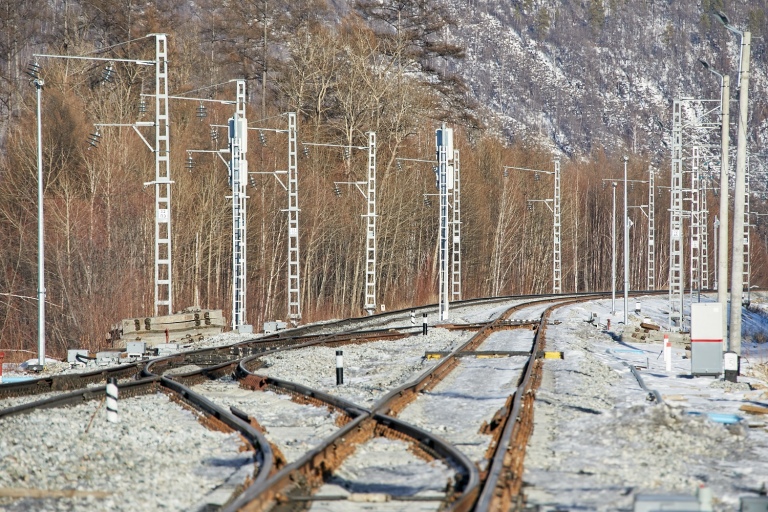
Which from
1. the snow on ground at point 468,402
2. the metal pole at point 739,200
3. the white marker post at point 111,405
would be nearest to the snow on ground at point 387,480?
the snow on ground at point 468,402

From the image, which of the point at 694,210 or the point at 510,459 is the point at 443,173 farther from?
the point at 694,210

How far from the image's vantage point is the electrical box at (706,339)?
2083cm

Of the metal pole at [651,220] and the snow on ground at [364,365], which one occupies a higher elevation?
the metal pole at [651,220]

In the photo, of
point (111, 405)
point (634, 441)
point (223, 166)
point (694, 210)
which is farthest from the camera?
point (694, 210)

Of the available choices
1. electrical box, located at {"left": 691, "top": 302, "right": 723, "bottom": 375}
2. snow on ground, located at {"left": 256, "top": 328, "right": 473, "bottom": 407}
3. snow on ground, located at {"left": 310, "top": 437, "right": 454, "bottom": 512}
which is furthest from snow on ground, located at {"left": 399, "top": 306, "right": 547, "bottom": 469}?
electrical box, located at {"left": 691, "top": 302, "right": 723, "bottom": 375}

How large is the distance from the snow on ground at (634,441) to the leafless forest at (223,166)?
25.8m

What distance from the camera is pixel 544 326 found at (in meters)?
35.1

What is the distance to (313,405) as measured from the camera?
1641 cm

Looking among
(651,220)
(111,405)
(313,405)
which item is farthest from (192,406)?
(651,220)

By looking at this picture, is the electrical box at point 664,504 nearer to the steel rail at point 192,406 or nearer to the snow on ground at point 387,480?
the snow on ground at point 387,480

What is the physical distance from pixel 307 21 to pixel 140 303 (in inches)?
1429

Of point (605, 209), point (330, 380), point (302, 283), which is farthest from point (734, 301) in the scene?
point (605, 209)

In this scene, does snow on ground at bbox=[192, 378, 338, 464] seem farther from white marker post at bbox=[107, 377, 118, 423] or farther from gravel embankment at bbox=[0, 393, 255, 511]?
white marker post at bbox=[107, 377, 118, 423]

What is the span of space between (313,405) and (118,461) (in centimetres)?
511
